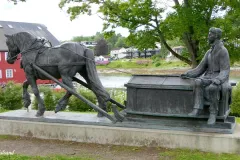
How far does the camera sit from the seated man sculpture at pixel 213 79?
219 inches

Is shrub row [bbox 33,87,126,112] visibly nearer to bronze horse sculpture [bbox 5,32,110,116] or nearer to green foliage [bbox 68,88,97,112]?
green foliage [bbox 68,88,97,112]

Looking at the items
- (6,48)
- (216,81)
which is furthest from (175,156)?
(6,48)

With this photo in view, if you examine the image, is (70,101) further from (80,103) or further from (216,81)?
(216,81)

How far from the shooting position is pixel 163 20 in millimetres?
14633

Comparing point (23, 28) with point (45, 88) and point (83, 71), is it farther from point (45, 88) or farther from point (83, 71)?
point (83, 71)

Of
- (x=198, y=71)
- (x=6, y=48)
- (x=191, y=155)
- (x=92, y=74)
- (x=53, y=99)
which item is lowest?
(x=53, y=99)

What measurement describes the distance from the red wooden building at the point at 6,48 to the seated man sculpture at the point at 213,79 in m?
21.5

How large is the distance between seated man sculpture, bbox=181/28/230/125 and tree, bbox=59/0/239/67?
6932mm

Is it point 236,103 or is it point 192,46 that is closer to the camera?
point 236,103

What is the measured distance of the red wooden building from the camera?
2973cm

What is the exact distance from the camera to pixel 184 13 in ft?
42.2

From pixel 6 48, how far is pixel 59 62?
25.8m

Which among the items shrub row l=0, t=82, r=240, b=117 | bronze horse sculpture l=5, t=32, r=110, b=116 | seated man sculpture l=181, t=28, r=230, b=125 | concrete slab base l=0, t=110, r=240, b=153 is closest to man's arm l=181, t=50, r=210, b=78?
seated man sculpture l=181, t=28, r=230, b=125

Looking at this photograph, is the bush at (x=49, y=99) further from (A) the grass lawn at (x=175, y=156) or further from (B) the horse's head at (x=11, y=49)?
(A) the grass lawn at (x=175, y=156)
